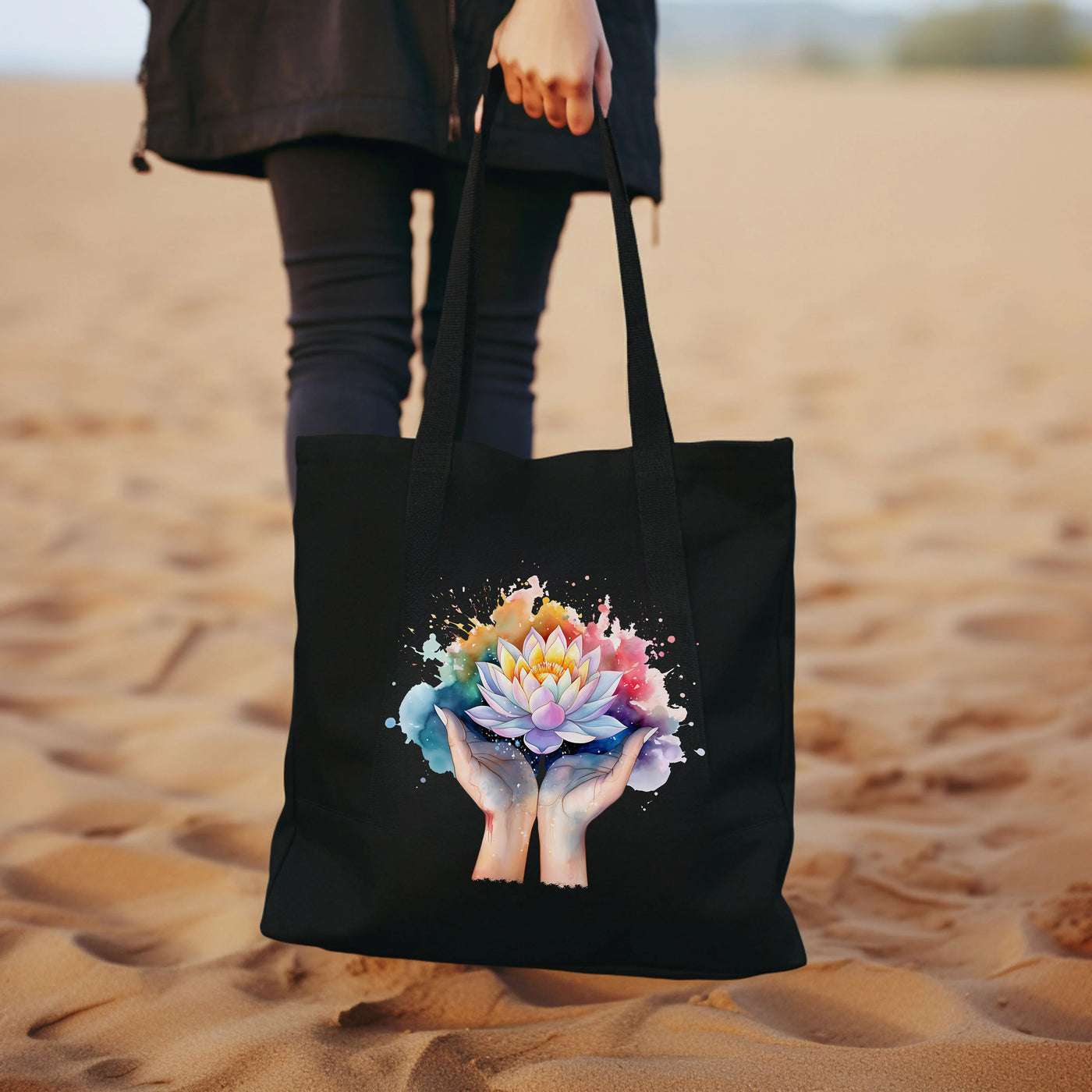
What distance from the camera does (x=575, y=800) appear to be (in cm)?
94

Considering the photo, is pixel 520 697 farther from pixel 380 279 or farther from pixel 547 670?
pixel 380 279

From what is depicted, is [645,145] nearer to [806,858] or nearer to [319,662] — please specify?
[319,662]

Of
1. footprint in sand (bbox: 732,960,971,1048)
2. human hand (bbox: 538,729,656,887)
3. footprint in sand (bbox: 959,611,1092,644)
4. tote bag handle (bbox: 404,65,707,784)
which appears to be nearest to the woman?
tote bag handle (bbox: 404,65,707,784)

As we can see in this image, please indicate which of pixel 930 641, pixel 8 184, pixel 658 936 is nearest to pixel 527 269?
pixel 658 936

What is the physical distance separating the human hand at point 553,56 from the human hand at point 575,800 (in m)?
0.62

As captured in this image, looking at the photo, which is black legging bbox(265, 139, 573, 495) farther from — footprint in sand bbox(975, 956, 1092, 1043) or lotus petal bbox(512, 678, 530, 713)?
footprint in sand bbox(975, 956, 1092, 1043)

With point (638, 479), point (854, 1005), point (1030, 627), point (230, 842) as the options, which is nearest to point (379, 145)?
point (638, 479)

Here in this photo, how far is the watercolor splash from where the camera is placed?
37.4 inches

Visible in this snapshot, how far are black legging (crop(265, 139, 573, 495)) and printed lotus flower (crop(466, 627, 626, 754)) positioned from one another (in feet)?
1.31

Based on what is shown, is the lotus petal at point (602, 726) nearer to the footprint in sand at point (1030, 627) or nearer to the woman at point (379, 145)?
the woman at point (379, 145)

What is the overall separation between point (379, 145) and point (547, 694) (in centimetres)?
67

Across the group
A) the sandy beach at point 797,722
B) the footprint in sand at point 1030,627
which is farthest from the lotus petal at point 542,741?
the footprint in sand at point 1030,627

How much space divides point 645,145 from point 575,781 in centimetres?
79

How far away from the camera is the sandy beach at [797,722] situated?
0.93m
